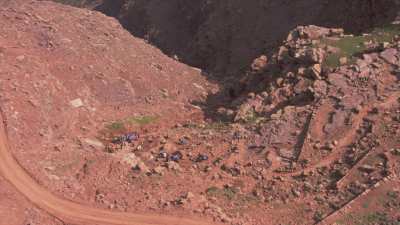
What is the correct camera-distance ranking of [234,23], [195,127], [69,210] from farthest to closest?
[234,23] < [195,127] < [69,210]

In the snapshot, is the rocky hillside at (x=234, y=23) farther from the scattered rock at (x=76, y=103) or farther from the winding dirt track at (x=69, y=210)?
the winding dirt track at (x=69, y=210)

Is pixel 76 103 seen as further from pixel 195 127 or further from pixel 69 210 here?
pixel 69 210

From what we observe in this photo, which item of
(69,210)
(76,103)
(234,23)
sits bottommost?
(69,210)

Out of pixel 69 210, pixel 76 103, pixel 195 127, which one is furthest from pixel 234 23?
pixel 69 210

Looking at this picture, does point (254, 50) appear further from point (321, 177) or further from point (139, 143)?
point (321, 177)

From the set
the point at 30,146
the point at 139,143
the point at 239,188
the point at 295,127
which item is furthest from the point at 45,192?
the point at 295,127

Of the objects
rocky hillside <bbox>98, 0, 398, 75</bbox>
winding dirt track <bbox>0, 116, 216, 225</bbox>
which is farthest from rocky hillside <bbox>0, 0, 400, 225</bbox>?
rocky hillside <bbox>98, 0, 398, 75</bbox>

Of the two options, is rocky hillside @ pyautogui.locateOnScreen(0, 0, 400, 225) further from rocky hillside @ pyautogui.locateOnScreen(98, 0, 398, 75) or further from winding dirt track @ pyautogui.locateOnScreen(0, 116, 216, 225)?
rocky hillside @ pyautogui.locateOnScreen(98, 0, 398, 75)

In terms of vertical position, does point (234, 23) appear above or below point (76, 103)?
above

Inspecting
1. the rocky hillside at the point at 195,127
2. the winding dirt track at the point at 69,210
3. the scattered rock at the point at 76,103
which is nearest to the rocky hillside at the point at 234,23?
the rocky hillside at the point at 195,127
